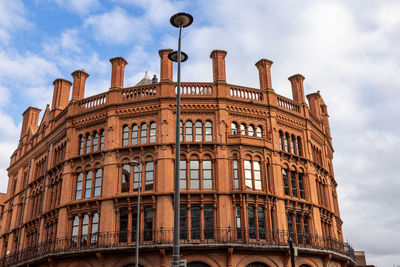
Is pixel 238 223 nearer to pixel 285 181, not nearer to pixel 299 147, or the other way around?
pixel 285 181

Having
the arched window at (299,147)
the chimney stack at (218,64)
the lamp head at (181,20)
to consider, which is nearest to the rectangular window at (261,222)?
the arched window at (299,147)

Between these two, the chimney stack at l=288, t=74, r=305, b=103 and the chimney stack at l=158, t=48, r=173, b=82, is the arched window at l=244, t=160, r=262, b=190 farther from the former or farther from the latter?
the chimney stack at l=158, t=48, r=173, b=82

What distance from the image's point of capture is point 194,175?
28.8 m

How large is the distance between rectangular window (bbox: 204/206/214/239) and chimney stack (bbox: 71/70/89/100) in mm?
14712

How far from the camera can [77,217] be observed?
3014 centimetres

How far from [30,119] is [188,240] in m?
26.8

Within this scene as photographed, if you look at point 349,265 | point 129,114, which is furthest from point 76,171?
point 349,265

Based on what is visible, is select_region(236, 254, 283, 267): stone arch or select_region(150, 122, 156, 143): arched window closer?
select_region(236, 254, 283, 267): stone arch

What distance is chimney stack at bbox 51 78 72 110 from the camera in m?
37.3

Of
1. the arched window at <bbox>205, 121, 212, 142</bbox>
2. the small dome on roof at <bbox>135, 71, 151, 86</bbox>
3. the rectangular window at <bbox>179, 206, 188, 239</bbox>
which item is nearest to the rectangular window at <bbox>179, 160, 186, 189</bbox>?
the rectangular window at <bbox>179, 206, 188, 239</bbox>

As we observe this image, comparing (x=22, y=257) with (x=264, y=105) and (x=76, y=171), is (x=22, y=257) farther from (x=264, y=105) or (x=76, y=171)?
(x=264, y=105)

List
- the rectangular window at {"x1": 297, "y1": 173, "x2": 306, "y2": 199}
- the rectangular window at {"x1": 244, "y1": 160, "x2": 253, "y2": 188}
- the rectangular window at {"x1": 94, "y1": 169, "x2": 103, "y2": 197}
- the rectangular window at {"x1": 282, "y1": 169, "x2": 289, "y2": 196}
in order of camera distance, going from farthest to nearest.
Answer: the rectangular window at {"x1": 297, "y1": 173, "x2": 306, "y2": 199}, the rectangular window at {"x1": 282, "y1": 169, "x2": 289, "y2": 196}, the rectangular window at {"x1": 94, "y1": 169, "x2": 103, "y2": 197}, the rectangular window at {"x1": 244, "y1": 160, "x2": 253, "y2": 188}

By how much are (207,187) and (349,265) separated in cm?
1536

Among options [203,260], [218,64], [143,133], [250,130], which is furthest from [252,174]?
[218,64]
